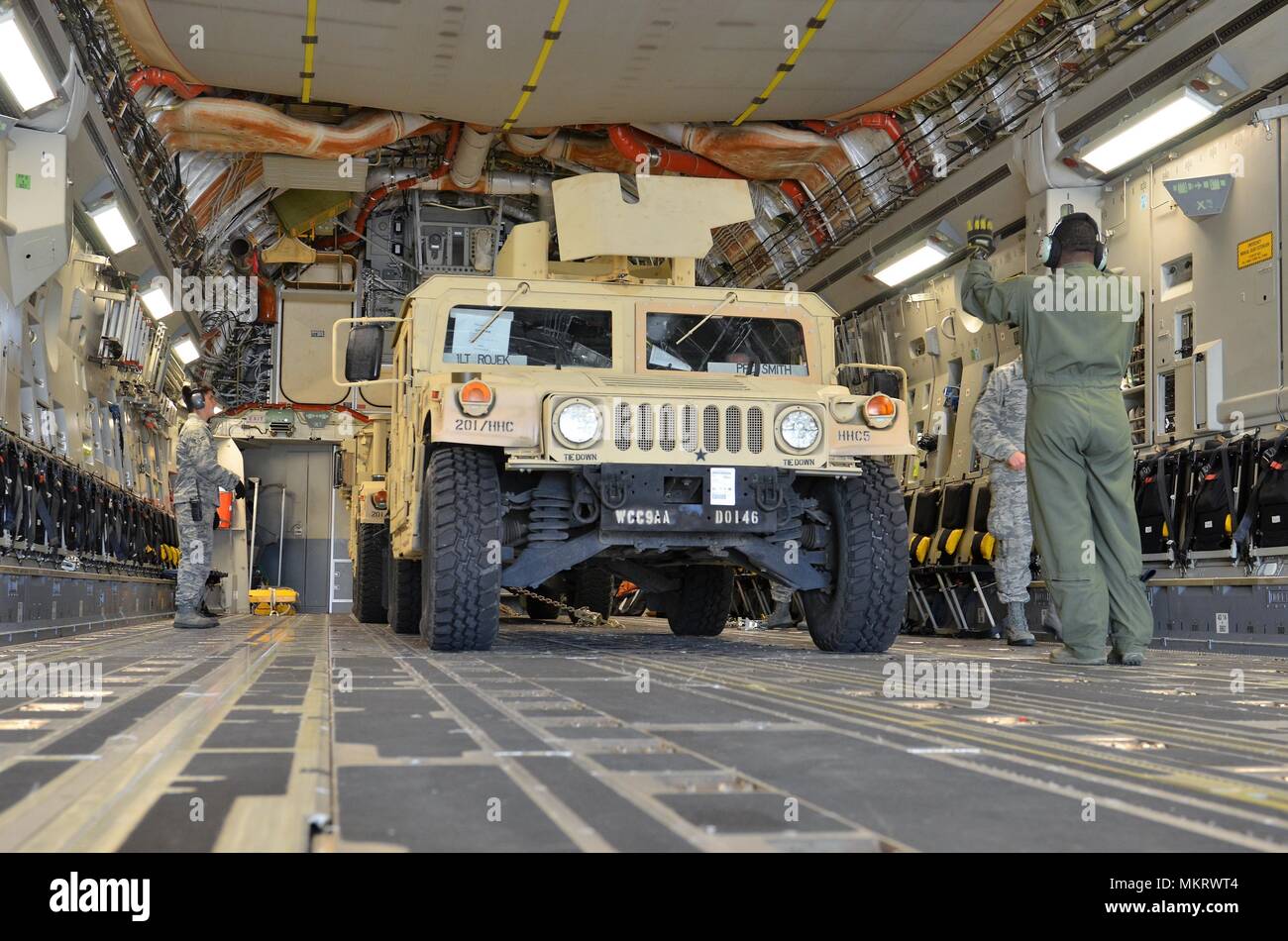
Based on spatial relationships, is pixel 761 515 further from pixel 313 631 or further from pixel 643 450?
pixel 313 631

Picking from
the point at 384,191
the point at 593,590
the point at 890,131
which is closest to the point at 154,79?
the point at 384,191

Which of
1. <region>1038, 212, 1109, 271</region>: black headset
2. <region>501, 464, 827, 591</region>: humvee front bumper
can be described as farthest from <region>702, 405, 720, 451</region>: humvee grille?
<region>1038, 212, 1109, 271</region>: black headset

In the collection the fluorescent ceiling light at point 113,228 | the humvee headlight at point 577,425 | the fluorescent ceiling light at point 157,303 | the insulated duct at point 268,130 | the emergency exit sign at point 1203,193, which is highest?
the insulated duct at point 268,130

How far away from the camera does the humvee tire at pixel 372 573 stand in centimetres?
1206

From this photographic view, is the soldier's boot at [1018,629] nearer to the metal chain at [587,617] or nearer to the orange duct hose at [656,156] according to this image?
the metal chain at [587,617]

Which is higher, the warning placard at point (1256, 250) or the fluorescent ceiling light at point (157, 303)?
the fluorescent ceiling light at point (157, 303)

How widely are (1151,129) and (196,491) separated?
7738mm

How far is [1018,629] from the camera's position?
349 inches

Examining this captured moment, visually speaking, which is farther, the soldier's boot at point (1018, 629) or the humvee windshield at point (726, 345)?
the soldier's boot at point (1018, 629)

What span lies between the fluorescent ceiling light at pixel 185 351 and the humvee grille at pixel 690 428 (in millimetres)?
12924

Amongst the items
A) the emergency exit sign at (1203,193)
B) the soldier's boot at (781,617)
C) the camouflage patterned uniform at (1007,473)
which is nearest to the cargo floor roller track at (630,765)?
the camouflage patterned uniform at (1007,473)

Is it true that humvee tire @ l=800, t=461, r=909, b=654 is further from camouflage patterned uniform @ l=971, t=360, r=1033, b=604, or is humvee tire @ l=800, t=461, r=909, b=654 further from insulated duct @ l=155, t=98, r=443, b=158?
insulated duct @ l=155, t=98, r=443, b=158

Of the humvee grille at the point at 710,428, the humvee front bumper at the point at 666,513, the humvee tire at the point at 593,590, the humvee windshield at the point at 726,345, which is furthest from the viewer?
the humvee tire at the point at 593,590
